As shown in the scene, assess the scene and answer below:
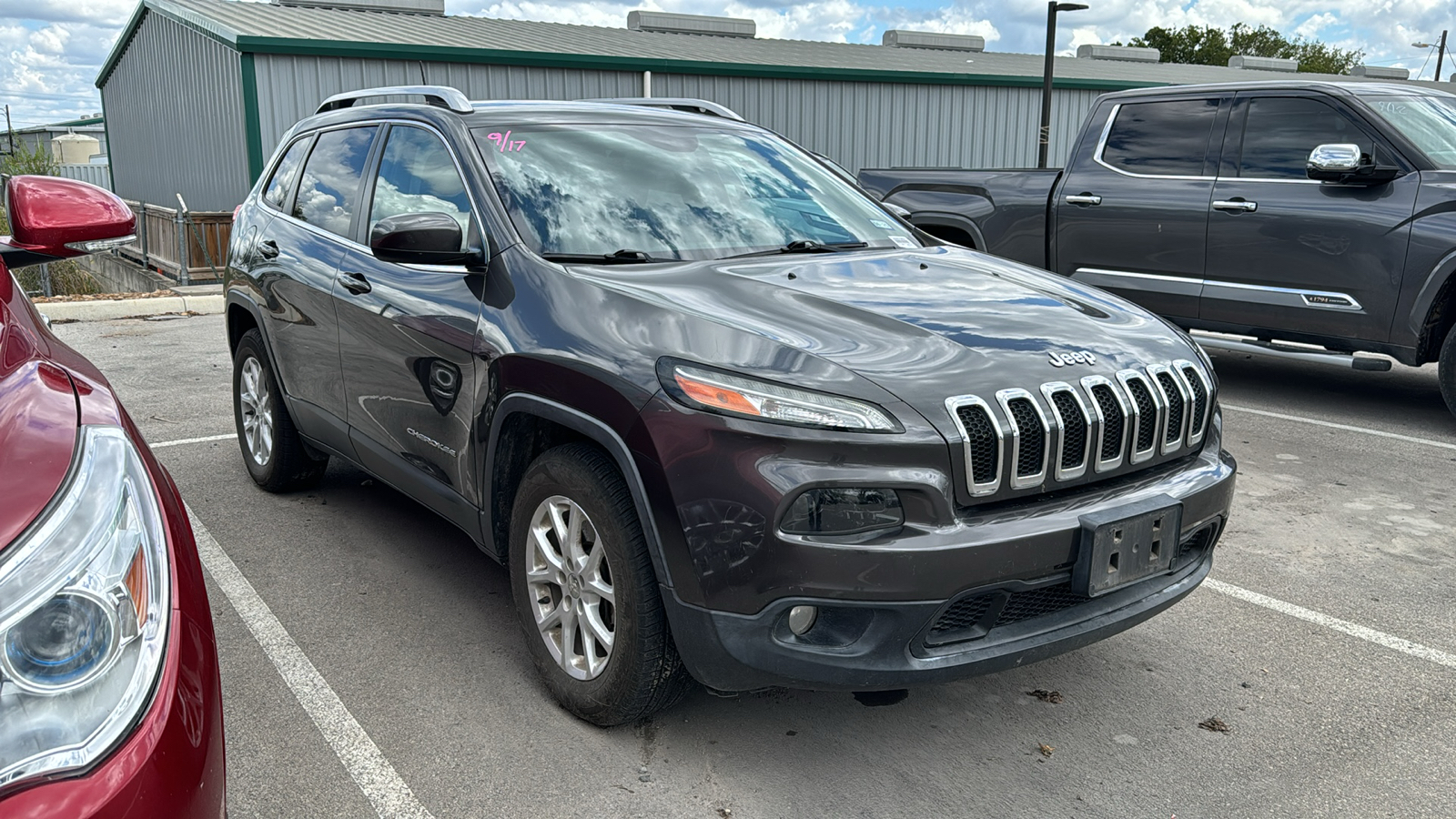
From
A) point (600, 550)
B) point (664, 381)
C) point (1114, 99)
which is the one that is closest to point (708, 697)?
point (600, 550)

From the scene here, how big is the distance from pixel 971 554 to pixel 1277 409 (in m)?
5.38

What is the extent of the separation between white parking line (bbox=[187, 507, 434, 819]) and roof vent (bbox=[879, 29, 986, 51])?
2913cm

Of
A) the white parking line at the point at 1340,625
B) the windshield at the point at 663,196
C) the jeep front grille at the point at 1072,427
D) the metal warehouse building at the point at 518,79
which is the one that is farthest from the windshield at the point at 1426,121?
the metal warehouse building at the point at 518,79

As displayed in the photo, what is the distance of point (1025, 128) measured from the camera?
2477 centimetres

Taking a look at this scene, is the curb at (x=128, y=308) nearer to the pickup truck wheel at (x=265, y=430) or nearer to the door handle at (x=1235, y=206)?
the pickup truck wheel at (x=265, y=430)

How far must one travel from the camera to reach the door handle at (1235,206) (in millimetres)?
6988

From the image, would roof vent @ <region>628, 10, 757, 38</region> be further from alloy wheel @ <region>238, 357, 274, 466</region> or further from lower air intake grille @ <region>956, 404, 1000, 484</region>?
lower air intake grille @ <region>956, 404, 1000, 484</region>

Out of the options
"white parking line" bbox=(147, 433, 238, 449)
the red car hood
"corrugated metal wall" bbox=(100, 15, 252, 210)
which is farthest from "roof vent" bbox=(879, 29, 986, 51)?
the red car hood

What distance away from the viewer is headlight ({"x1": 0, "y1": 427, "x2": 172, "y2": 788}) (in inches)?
52.2

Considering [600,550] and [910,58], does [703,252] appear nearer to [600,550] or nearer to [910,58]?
[600,550]

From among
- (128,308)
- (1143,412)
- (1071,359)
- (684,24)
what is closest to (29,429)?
(1071,359)

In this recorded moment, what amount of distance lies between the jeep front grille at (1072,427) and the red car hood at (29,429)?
1.76 meters

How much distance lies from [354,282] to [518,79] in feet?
54.1

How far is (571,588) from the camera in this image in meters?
3.03
